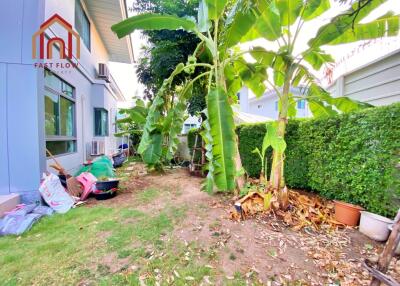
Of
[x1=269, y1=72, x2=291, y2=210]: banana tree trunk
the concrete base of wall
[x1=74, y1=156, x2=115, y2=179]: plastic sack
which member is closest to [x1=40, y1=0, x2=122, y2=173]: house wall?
[x1=74, y1=156, x2=115, y2=179]: plastic sack

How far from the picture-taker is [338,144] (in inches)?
159

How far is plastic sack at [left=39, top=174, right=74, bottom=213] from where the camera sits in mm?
4402

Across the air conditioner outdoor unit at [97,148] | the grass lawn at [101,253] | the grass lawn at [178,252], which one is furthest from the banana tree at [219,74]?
the air conditioner outdoor unit at [97,148]

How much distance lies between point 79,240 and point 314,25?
5.43 m

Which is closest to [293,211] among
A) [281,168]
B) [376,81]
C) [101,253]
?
[281,168]

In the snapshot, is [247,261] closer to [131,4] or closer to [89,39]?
[89,39]

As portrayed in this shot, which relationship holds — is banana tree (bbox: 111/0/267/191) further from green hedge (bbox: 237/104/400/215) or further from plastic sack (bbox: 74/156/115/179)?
plastic sack (bbox: 74/156/115/179)

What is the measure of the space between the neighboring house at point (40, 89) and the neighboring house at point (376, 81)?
741 cm

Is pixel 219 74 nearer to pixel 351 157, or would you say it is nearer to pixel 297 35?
pixel 297 35

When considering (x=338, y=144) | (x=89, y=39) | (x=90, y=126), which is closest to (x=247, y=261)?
(x=338, y=144)

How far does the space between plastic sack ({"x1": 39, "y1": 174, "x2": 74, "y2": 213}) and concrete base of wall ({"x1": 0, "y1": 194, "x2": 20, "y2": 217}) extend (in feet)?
1.38

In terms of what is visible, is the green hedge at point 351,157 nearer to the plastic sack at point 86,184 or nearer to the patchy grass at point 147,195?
the patchy grass at point 147,195

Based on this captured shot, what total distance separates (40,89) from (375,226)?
6514mm

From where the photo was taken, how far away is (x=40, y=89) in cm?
443
